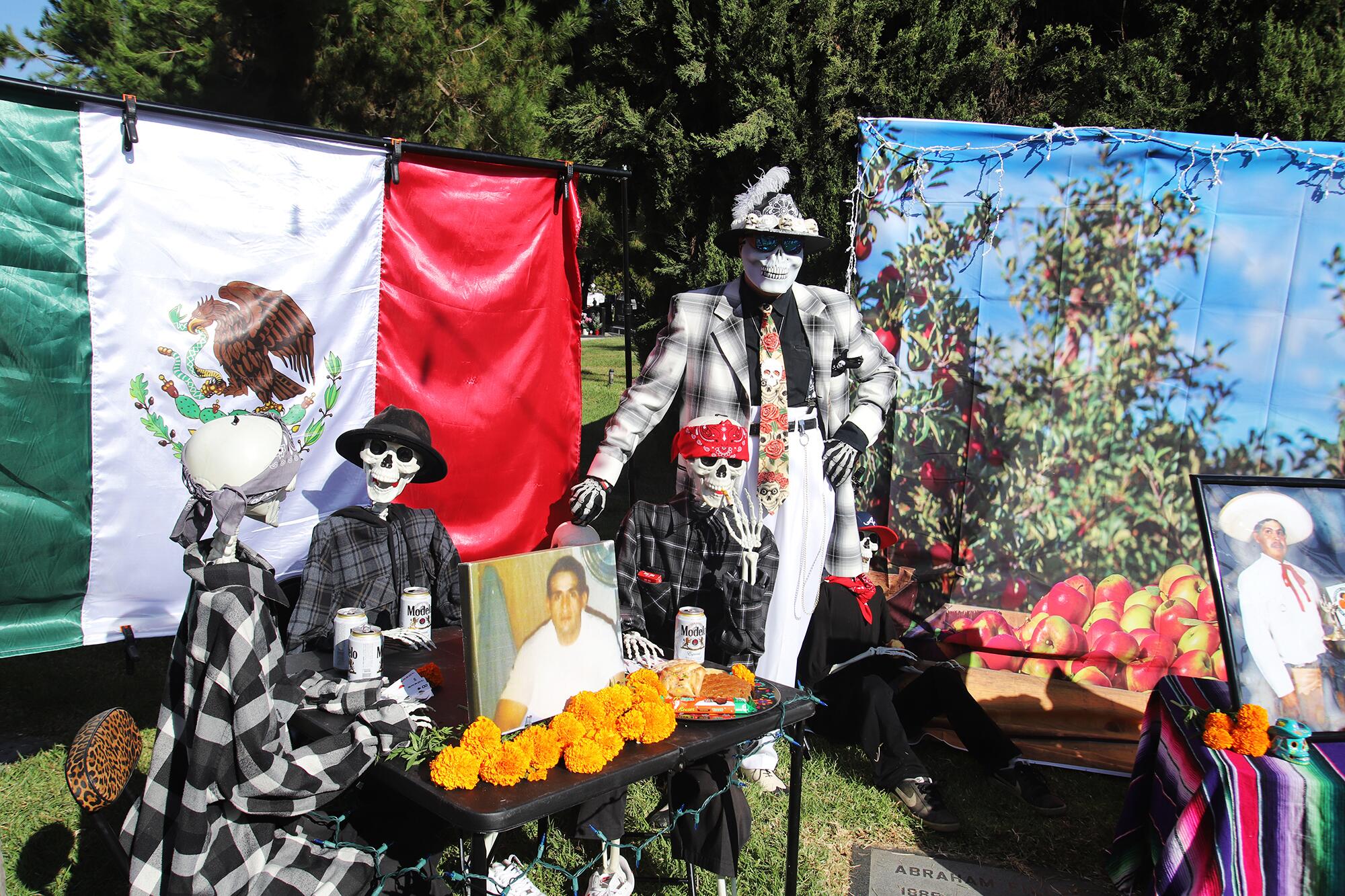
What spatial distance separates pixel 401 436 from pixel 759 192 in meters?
1.74

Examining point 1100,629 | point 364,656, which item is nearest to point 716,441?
point 364,656

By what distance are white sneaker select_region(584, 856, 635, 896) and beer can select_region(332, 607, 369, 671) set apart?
38.3 inches

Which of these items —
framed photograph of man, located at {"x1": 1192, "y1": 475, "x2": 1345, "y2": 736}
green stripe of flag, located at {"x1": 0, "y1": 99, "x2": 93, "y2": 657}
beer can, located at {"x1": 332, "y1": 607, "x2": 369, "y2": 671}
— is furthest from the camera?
green stripe of flag, located at {"x1": 0, "y1": 99, "x2": 93, "y2": 657}

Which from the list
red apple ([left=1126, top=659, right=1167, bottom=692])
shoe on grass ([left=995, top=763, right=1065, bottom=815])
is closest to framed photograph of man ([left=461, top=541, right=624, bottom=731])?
shoe on grass ([left=995, top=763, right=1065, bottom=815])

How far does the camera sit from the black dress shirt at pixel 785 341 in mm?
3777

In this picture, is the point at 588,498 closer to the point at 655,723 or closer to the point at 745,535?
the point at 745,535

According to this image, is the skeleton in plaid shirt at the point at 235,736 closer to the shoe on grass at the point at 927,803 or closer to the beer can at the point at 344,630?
the beer can at the point at 344,630

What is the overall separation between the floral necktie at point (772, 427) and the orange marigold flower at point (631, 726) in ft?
5.31

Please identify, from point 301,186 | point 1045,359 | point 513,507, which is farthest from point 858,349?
point 301,186

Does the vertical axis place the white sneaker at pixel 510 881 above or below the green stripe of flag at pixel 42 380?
below

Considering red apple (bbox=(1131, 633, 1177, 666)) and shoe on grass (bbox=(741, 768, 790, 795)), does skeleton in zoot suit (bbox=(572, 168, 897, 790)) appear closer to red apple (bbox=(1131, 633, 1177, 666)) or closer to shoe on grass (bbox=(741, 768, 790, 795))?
shoe on grass (bbox=(741, 768, 790, 795))

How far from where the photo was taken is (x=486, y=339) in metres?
4.36

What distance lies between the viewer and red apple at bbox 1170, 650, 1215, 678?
4102mm

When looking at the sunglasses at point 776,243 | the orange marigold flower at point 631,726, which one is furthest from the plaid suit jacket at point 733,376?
the orange marigold flower at point 631,726
